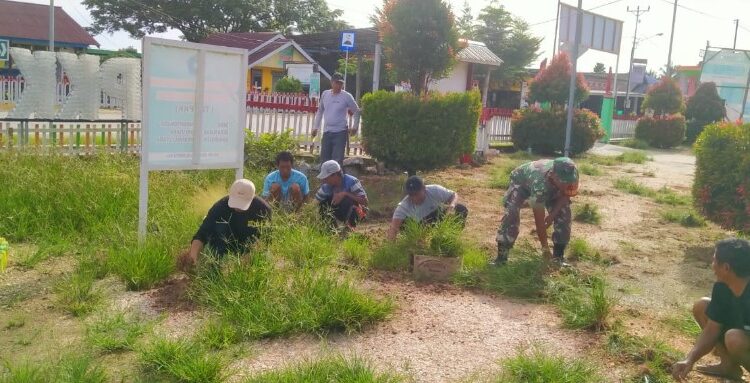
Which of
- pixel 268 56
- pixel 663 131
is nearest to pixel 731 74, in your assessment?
pixel 663 131

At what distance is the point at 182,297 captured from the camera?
500 centimetres

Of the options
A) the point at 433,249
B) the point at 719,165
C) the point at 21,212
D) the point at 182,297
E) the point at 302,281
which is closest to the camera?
the point at 302,281

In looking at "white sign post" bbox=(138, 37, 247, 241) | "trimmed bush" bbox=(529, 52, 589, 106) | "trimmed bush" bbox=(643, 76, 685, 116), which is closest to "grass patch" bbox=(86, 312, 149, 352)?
"white sign post" bbox=(138, 37, 247, 241)

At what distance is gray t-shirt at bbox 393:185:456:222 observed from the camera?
255 inches

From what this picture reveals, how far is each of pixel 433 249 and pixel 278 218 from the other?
1360mm

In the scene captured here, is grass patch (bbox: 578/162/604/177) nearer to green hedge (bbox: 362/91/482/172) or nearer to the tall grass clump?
green hedge (bbox: 362/91/482/172)

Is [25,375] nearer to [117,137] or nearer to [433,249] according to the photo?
[433,249]

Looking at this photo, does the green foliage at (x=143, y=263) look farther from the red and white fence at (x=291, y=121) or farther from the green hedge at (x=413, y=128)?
the red and white fence at (x=291, y=121)

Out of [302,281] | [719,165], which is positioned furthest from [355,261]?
[719,165]

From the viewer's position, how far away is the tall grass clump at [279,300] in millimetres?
4363

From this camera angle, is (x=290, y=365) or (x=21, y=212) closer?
(x=290, y=365)

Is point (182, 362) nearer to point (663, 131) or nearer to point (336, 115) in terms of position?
point (336, 115)

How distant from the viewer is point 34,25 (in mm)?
36969

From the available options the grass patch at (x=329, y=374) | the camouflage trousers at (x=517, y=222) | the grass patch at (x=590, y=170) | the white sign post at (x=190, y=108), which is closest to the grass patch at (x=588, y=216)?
the camouflage trousers at (x=517, y=222)
